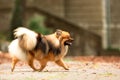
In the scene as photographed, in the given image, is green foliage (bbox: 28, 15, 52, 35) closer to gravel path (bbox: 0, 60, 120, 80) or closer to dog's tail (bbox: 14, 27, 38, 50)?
gravel path (bbox: 0, 60, 120, 80)

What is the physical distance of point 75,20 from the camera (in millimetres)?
36312

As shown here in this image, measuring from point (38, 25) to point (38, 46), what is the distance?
52.3ft

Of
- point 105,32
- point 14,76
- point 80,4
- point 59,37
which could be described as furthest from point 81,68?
point 80,4

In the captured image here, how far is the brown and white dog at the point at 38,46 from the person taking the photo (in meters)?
18.2

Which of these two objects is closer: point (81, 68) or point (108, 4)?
point (81, 68)

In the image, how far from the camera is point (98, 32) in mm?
35500

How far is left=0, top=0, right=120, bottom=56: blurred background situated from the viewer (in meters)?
34.0

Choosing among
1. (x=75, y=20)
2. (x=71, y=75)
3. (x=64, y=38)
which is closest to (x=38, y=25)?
(x=75, y=20)

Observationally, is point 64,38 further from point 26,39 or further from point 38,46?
point 26,39

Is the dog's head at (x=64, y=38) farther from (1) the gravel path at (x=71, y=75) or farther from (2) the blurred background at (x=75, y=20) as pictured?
(2) the blurred background at (x=75, y=20)

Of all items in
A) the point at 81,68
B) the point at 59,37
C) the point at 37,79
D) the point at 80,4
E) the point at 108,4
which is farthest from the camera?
the point at 80,4

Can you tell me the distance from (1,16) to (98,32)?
5021 millimetres

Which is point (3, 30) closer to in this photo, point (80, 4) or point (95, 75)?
point (80, 4)

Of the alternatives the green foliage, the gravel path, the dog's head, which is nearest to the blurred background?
the green foliage
